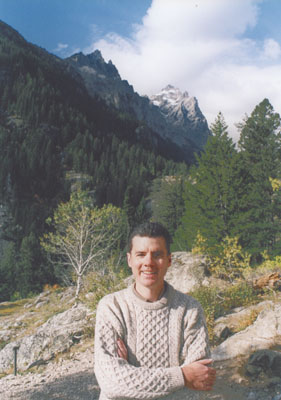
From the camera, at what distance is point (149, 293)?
8.22ft

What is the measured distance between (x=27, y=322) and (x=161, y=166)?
8353 centimetres

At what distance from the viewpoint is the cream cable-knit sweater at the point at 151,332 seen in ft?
7.68

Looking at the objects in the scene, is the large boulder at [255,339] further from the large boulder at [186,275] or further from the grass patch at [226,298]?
the large boulder at [186,275]

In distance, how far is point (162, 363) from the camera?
2.42 meters

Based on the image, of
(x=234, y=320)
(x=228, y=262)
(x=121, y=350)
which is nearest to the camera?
(x=121, y=350)

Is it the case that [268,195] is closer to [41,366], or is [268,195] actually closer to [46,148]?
[41,366]

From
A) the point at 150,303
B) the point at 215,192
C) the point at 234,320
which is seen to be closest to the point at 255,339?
the point at 234,320

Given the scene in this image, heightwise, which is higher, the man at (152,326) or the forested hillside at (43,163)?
the forested hillside at (43,163)

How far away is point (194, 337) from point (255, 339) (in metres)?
5.45

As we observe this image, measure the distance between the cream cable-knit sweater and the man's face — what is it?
0.16 meters

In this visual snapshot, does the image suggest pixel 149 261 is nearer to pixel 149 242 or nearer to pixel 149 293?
pixel 149 242

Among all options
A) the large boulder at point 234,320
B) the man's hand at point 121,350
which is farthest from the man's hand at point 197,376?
the large boulder at point 234,320

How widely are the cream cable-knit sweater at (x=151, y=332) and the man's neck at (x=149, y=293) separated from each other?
51mm

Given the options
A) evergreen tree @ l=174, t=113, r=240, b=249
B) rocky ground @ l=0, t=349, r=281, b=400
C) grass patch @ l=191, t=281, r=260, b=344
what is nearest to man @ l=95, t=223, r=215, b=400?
rocky ground @ l=0, t=349, r=281, b=400
